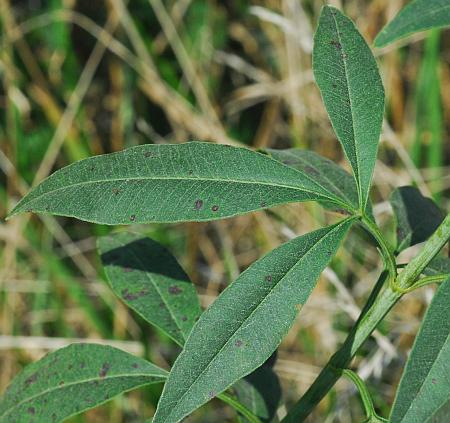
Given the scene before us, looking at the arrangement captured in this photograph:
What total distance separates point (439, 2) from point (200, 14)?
6.05ft

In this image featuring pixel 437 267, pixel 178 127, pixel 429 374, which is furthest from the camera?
pixel 178 127

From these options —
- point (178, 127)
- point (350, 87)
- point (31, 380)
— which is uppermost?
point (350, 87)

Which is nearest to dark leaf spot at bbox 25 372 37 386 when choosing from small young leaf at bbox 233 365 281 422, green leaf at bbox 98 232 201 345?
green leaf at bbox 98 232 201 345

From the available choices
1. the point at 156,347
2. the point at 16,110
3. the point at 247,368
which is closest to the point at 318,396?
the point at 247,368

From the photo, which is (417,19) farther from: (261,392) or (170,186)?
(261,392)

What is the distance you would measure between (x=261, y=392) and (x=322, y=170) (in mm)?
260

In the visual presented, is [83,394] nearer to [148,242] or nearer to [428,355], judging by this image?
[148,242]

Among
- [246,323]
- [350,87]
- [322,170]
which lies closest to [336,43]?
[350,87]

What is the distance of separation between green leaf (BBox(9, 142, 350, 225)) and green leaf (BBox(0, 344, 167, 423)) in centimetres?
22

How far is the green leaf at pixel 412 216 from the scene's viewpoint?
828 mm

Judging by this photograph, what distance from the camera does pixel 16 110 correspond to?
218cm

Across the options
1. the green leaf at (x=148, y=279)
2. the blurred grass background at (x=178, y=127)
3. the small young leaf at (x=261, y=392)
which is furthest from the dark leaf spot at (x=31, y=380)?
the blurred grass background at (x=178, y=127)

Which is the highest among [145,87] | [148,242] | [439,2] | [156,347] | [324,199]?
[439,2]

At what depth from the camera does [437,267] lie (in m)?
0.75
